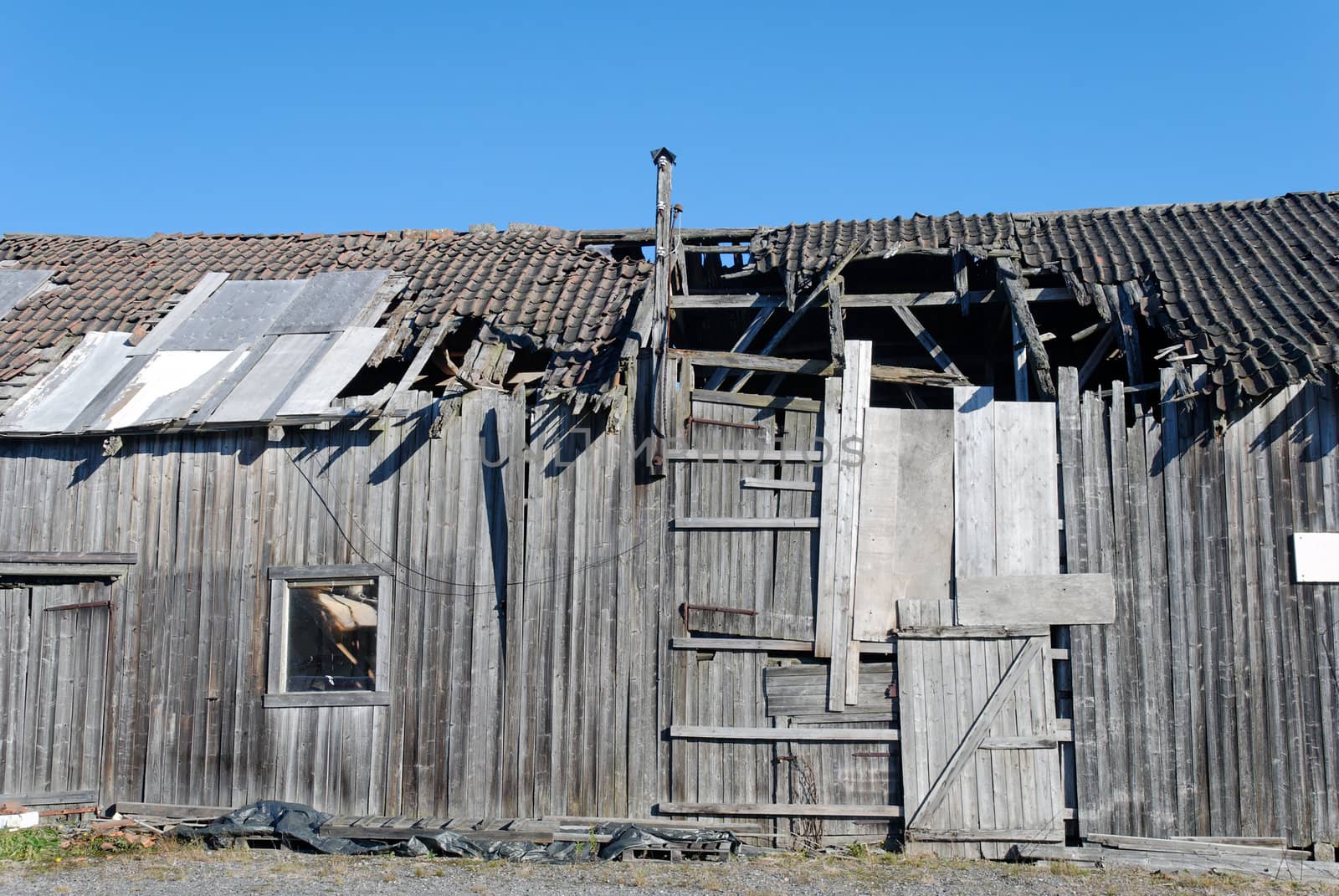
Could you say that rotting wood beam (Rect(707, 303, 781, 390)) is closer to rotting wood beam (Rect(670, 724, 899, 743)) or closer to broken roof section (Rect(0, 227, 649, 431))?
broken roof section (Rect(0, 227, 649, 431))

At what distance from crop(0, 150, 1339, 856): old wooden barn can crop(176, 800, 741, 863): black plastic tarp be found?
41 centimetres

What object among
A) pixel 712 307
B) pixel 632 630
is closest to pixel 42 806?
pixel 632 630

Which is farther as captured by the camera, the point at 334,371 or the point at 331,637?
the point at 334,371

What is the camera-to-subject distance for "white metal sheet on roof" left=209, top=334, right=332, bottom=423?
1191 centimetres

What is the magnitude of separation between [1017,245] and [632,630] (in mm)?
5781

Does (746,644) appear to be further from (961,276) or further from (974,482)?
(961,276)

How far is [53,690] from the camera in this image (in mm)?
11898

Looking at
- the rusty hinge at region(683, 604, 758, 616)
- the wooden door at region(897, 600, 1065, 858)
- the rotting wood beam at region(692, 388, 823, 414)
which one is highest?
the rotting wood beam at region(692, 388, 823, 414)

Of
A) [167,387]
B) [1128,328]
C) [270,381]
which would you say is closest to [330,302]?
[270,381]

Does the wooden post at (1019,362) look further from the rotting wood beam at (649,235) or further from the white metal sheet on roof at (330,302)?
the white metal sheet on roof at (330,302)

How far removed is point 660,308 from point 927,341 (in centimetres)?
262

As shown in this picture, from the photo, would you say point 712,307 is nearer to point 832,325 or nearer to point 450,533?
point 832,325

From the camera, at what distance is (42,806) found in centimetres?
1159

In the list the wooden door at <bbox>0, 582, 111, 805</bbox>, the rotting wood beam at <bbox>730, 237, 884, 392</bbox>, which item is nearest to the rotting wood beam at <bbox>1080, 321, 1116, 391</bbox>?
the rotting wood beam at <bbox>730, 237, 884, 392</bbox>
